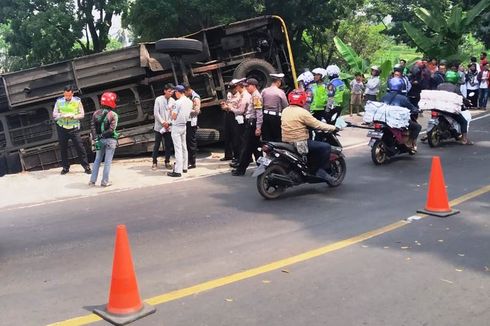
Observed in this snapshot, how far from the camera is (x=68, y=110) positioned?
34.6 feet

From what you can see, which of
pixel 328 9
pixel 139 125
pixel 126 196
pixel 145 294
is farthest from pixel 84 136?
pixel 328 9

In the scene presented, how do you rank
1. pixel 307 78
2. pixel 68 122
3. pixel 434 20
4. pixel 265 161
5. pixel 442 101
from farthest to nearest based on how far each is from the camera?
1. pixel 434 20
2. pixel 307 78
3. pixel 442 101
4. pixel 68 122
5. pixel 265 161

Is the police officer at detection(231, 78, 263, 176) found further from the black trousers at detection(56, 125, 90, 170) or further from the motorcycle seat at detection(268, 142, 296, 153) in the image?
the black trousers at detection(56, 125, 90, 170)

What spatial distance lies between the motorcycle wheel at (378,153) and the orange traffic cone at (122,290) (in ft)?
22.9

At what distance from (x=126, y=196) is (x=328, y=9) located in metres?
17.7

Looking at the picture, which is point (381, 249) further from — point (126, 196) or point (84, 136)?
point (84, 136)

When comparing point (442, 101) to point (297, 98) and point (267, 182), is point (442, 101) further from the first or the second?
point (267, 182)

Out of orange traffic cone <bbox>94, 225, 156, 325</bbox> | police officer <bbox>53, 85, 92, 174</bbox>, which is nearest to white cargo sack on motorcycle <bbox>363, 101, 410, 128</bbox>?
police officer <bbox>53, 85, 92, 174</bbox>

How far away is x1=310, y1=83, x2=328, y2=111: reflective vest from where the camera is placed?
11789mm

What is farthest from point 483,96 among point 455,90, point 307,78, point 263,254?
point 263,254

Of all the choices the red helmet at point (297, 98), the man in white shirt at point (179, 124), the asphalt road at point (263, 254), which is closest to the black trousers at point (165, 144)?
the man in white shirt at point (179, 124)

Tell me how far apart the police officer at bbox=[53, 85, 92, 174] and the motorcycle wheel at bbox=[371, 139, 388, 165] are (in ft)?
18.3

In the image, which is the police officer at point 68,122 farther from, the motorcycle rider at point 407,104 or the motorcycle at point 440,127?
the motorcycle at point 440,127

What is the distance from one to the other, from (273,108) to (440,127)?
4.31 metres
